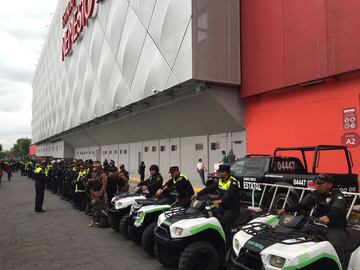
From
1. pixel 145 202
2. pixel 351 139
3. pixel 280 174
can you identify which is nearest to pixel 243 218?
pixel 145 202

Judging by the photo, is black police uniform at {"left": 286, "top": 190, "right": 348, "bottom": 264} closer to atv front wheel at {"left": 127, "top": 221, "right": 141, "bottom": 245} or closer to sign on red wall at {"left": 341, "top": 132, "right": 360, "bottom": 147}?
atv front wheel at {"left": 127, "top": 221, "right": 141, "bottom": 245}

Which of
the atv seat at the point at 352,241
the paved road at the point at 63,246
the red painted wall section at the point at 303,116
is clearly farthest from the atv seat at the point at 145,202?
the red painted wall section at the point at 303,116

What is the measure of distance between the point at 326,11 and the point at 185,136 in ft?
40.2

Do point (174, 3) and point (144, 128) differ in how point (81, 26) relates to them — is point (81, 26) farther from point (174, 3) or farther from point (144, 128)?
point (174, 3)

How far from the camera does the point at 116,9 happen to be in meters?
26.2

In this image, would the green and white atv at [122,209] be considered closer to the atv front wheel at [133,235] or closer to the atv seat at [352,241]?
the atv front wheel at [133,235]

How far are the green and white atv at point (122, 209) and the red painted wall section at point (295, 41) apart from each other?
8172 mm

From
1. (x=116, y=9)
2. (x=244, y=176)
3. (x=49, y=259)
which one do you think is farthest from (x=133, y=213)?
(x=116, y=9)

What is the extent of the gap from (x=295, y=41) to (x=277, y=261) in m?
11.7

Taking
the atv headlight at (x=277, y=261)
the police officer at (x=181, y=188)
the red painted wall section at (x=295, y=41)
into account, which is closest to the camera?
the atv headlight at (x=277, y=261)

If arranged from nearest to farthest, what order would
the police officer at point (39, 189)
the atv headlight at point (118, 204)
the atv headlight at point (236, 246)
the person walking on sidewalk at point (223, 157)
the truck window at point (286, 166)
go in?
the atv headlight at point (236, 246)
the atv headlight at point (118, 204)
the truck window at point (286, 166)
the police officer at point (39, 189)
the person walking on sidewalk at point (223, 157)

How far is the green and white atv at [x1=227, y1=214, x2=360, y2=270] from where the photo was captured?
372 centimetres

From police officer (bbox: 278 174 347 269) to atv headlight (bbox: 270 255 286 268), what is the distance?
0.69 metres

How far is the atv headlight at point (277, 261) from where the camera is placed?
3716 mm
